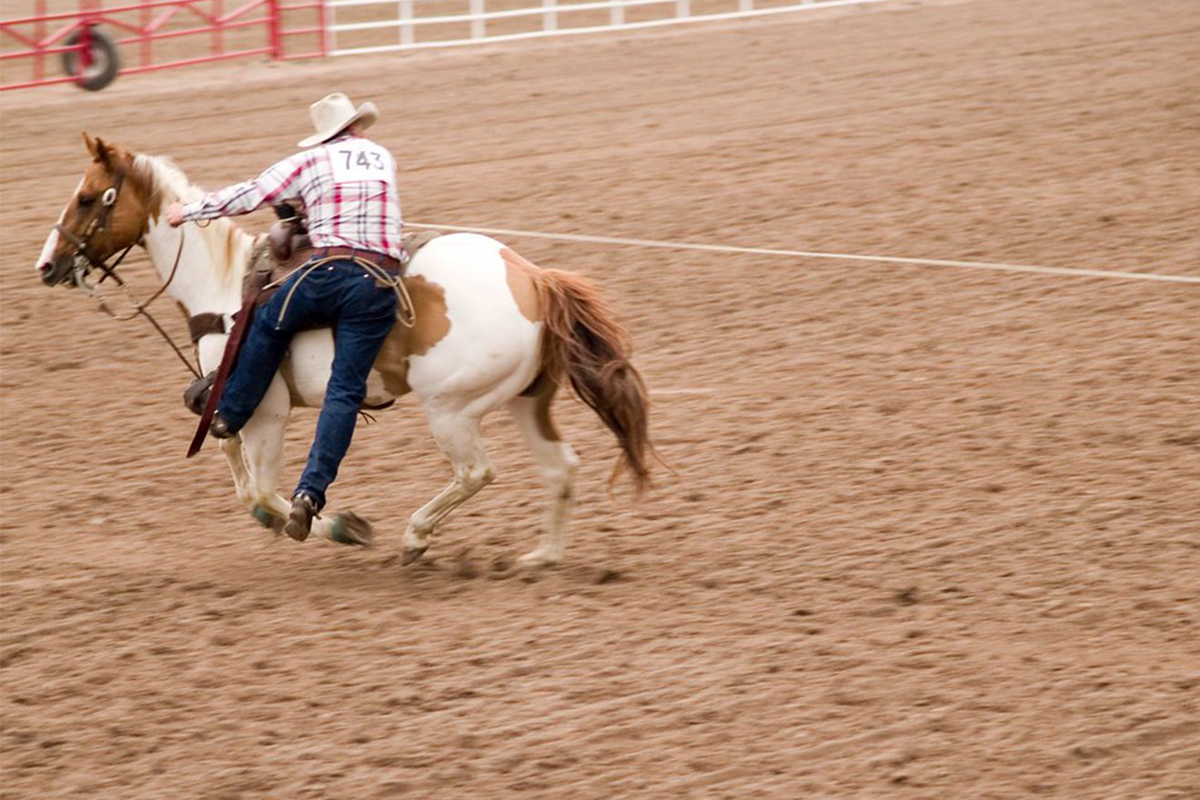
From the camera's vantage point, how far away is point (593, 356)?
20.5 feet

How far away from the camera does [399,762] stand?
498 cm

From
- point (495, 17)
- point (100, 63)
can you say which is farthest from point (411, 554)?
point (495, 17)

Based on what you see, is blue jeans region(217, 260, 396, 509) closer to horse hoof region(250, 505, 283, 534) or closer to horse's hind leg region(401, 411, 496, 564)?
horse's hind leg region(401, 411, 496, 564)

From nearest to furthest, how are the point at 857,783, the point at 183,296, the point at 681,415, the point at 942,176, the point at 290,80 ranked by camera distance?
the point at 857,783, the point at 183,296, the point at 681,415, the point at 942,176, the point at 290,80

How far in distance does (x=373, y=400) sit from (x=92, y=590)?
1.33 meters

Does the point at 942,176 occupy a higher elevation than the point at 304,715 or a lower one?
higher

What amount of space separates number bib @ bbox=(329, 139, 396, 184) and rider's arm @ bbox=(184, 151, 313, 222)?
4.1 inches

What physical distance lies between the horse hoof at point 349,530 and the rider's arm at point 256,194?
126cm

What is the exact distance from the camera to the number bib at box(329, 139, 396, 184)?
241 inches

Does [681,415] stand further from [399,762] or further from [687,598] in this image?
[399,762]

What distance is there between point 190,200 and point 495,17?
14.2m

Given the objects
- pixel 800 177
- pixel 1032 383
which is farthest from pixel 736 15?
pixel 1032 383

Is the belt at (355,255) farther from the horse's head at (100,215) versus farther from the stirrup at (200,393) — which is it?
the horse's head at (100,215)

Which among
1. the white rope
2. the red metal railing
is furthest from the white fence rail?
the white rope
